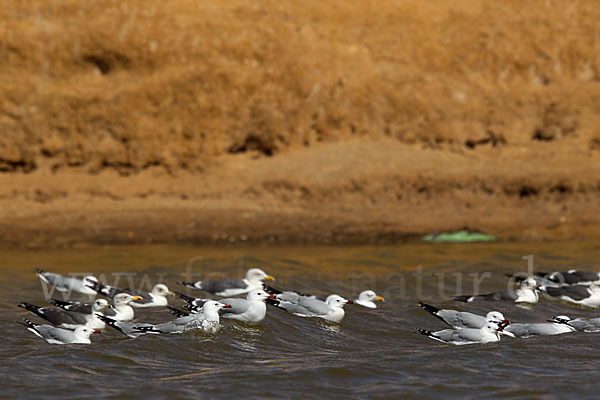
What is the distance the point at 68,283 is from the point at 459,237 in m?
A: 7.36

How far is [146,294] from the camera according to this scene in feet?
42.5

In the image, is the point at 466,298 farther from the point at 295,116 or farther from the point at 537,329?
the point at 295,116

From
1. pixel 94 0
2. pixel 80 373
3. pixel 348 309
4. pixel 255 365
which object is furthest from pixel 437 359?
pixel 94 0

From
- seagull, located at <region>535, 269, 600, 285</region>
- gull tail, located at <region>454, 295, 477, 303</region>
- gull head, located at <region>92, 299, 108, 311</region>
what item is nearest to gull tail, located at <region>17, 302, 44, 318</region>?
gull head, located at <region>92, 299, 108, 311</region>

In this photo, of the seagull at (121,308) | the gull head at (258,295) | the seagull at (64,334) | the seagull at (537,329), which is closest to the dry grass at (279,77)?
the seagull at (121,308)

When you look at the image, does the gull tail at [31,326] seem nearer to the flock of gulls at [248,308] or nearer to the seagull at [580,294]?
the flock of gulls at [248,308]

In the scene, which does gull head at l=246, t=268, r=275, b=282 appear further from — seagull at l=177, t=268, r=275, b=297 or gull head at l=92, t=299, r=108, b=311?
gull head at l=92, t=299, r=108, b=311

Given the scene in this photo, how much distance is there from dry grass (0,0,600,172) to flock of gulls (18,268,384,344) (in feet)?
21.0

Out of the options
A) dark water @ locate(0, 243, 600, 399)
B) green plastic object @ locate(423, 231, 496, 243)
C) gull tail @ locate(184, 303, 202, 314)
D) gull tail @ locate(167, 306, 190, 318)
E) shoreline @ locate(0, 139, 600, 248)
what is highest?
shoreline @ locate(0, 139, 600, 248)

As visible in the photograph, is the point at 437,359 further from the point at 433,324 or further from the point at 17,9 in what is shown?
the point at 17,9

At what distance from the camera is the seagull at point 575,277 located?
13.6m

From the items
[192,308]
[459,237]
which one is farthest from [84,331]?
[459,237]

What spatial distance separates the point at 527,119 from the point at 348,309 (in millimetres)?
10271

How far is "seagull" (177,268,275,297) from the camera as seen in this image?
44.3 ft
